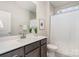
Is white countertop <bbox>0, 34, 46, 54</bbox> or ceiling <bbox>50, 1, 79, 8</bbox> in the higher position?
ceiling <bbox>50, 1, 79, 8</bbox>

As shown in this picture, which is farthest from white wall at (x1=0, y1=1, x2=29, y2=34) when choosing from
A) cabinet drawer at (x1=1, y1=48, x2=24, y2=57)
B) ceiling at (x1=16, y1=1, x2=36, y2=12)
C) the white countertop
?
cabinet drawer at (x1=1, y1=48, x2=24, y2=57)

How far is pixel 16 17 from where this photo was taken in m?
1.97

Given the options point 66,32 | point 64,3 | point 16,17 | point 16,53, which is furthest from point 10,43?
point 64,3

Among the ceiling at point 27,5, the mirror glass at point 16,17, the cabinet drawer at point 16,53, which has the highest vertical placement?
the ceiling at point 27,5

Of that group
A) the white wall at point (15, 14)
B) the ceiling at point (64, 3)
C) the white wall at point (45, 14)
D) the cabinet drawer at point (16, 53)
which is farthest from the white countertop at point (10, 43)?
the ceiling at point (64, 3)

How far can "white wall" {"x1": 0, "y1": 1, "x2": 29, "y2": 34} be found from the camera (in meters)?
1.72

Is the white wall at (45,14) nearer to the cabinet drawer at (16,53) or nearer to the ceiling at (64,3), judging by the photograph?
the ceiling at (64,3)

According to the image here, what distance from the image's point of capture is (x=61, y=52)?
2838 millimetres

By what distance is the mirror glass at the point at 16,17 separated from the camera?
5.39 feet

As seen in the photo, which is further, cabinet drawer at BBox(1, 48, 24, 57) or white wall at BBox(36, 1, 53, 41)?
white wall at BBox(36, 1, 53, 41)

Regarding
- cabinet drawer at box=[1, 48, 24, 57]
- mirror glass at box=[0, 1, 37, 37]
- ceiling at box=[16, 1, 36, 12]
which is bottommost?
cabinet drawer at box=[1, 48, 24, 57]

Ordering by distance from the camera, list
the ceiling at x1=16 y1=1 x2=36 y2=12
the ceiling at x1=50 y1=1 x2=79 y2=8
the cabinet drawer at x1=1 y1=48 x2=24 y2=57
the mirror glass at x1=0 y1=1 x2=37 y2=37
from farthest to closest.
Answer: the ceiling at x1=50 y1=1 x2=79 y2=8 < the ceiling at x1=16 y1=1 x2=36 y2=12 < the mirror glass at x1=0 y1=1 x2=37 y2=37 < the cabinet drawer at x1=1 y1=48 x2=24 y2=57

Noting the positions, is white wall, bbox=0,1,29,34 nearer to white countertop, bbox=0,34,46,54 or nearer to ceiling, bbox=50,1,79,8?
white countertop, bbox=0,34,46,54

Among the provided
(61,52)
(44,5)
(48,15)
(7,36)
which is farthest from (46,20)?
(7,36)
